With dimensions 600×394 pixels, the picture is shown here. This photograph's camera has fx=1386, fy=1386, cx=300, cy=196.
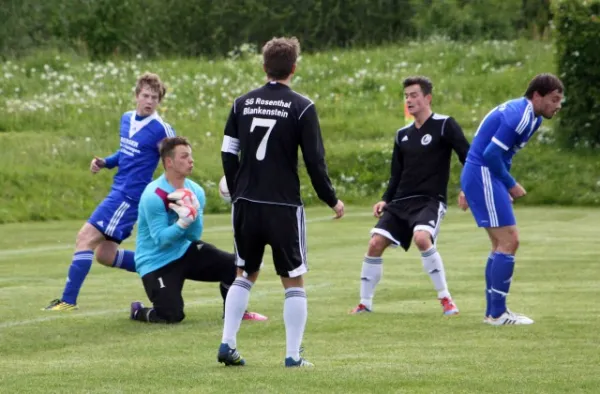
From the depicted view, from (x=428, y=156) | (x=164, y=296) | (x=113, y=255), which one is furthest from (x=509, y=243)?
(x=113, y=255)

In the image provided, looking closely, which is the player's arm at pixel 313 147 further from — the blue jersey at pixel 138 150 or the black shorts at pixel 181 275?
the blue jersey at pixel 138 150

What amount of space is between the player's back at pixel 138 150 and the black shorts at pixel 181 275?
1.24 metres

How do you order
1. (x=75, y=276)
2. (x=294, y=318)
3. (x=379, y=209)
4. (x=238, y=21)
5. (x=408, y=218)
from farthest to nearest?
(x=238, y=21) → (x=75, y=276) → (x=379, y=209) → (x=408, y=218) → (x=294, y=318)

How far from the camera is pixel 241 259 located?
28.5 ft

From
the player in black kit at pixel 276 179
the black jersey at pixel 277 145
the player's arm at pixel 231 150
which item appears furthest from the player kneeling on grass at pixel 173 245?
the black jersey at pixel 277 145

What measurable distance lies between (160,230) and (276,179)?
3.11 meters

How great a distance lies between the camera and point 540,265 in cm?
1658

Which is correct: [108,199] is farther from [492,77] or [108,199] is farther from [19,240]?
[492,77]

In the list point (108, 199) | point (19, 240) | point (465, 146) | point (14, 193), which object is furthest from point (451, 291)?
point (14, 193)

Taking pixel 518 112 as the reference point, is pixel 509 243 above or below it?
below

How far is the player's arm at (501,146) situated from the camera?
35.0 ft

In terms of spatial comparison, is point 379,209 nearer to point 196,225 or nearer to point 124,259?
point 196,225

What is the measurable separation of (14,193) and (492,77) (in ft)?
47.5

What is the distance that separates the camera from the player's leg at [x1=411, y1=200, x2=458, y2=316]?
1176 cm
